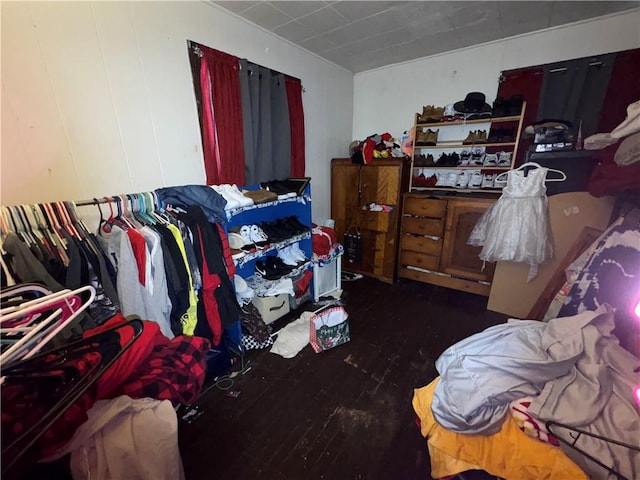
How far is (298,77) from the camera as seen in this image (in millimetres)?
2709

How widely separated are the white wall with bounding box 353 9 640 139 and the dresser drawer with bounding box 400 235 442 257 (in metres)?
1.34

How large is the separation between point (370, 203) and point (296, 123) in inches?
47.3

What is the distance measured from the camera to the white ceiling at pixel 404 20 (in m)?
1.98

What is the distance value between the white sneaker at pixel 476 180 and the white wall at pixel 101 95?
245 centimetres

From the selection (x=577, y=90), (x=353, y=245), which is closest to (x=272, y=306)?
(x=353, y=245)

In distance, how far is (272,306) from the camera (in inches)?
88.9

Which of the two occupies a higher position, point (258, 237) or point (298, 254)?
point (258, 237)

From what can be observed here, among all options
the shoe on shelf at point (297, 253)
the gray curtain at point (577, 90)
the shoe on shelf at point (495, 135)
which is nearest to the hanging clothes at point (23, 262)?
the shoe on shelf at point (297, 253)

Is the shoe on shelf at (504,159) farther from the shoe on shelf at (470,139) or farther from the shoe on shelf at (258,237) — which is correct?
the shoe on shelf at (258,237)

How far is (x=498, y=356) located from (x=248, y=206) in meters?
1.69

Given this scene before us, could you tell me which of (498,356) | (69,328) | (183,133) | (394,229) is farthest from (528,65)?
(69,328)

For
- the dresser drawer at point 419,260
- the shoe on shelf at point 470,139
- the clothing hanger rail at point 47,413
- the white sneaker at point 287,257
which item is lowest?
the dresser drawer at point 419,260

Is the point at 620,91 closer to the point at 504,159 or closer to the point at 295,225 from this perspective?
the point at 504,159

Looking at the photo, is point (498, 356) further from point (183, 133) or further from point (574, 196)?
point (183, 133)
